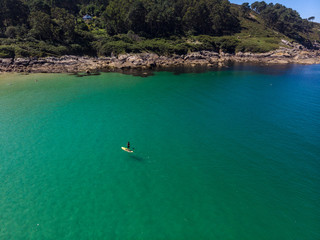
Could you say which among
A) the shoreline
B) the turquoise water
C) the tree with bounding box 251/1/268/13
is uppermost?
the tree with bounding box 251/1/268/13

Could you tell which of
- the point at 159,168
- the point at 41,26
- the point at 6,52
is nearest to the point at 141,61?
the point at 41,26

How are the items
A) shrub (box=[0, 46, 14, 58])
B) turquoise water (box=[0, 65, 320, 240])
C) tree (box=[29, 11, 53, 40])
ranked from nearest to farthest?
turquoise water (box=[0, 65, 320, 240]), shrub (box=[0, 46, 14, 58]), tree (box=[29, 11, 53, 40])

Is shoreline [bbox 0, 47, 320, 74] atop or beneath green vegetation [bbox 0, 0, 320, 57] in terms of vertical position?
beneath

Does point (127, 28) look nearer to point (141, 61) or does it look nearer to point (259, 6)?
point (141, 61)

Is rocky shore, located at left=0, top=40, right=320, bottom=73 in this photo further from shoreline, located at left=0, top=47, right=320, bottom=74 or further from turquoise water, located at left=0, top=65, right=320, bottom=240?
turquoise water, located at left=0, top=65, right=320, bottom=240

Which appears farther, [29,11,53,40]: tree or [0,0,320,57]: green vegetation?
[0,0,320,57]: green vegetation

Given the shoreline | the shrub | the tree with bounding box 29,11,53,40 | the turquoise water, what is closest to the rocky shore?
the shoreline

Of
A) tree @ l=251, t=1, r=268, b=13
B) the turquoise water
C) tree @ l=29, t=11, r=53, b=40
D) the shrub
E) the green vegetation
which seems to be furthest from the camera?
tree @ l=251, t=1, r=268, b=13
